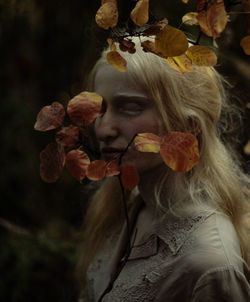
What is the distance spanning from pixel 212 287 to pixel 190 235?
0.16m

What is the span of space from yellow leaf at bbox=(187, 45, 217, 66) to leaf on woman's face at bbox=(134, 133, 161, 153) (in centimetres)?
20

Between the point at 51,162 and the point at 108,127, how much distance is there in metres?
0.22

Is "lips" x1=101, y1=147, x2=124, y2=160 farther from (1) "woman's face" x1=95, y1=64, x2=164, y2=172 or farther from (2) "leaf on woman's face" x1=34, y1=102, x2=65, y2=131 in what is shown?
(2) "leaf on woman's face" x1=34, y1=102, x2=65, y2=131

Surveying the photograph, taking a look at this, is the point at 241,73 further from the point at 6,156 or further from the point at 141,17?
the point at 6,156

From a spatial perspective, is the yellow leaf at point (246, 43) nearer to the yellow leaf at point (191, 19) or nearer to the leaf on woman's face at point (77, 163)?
the yellow leaf at point (191, 19)

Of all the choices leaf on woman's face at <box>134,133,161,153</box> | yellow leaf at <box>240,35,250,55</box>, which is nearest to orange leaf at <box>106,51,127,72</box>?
leaf on woman's face at <box>134,133,161,153</box>

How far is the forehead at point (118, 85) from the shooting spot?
1037mm

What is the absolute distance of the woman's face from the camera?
104 centimetres

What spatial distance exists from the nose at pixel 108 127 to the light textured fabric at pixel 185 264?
293mm

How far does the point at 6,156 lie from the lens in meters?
3.02

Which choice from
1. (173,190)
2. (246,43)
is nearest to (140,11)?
(246,43)

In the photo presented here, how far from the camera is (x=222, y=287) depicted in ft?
2.85

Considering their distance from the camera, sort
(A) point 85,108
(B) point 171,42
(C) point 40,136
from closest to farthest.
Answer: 1. (B) point 171,42
2. (A) point 85,108
3. (C) point 40,136

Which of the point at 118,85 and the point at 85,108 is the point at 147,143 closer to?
the point at 85,108
